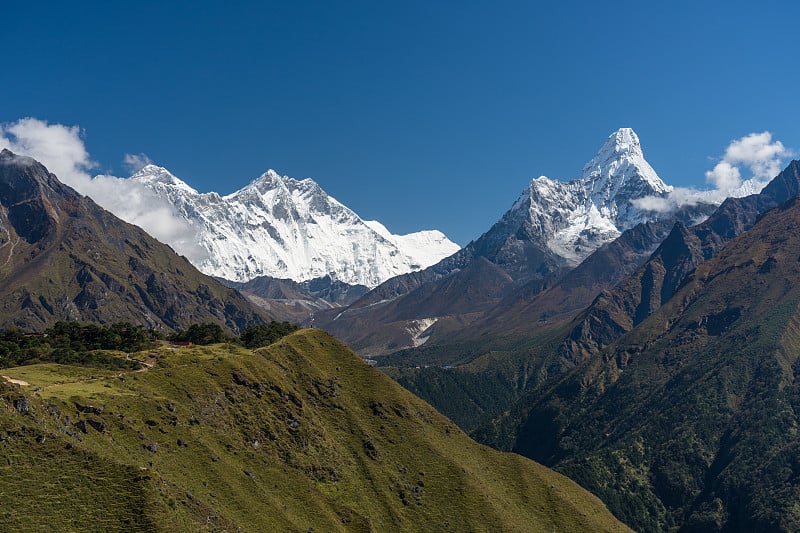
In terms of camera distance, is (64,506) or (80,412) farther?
(80,412)

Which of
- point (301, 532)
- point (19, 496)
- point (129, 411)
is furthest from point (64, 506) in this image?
point (301, 532)

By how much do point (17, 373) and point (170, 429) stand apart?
46195 mm

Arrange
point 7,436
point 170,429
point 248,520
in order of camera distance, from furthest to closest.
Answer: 1. point 170,429
2. point 248,520
3. point 7,436

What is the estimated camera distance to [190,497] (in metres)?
164

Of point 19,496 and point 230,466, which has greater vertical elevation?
point 230,466

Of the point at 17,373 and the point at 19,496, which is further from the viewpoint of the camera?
the point at 17,373

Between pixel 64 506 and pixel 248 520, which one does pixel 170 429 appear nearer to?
pixel 248 520

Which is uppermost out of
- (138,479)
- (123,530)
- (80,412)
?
(80,412)

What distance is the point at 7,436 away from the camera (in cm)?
14675

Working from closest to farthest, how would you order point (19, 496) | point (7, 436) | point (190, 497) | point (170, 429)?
point (19, 496)
point (7, 436)
point (190, 497)
point (170, 429)

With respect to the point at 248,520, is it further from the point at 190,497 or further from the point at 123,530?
the point at 123,530

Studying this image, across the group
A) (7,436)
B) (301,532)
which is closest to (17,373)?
(7,436)

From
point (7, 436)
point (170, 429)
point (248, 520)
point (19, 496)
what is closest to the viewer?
point (19, 496)

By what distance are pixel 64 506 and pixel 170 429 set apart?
172ft
